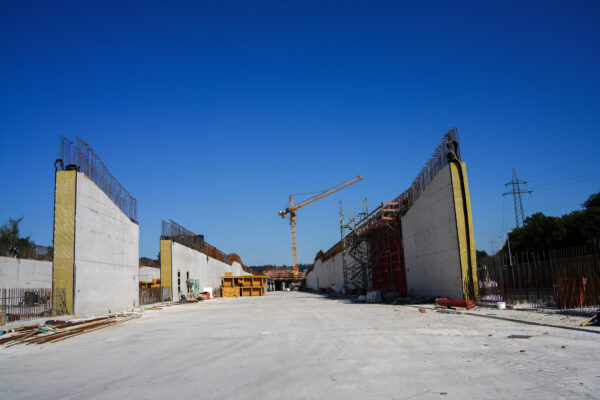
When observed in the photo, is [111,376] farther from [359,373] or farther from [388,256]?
[388,256]

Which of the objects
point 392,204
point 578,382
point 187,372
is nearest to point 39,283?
point 392,204

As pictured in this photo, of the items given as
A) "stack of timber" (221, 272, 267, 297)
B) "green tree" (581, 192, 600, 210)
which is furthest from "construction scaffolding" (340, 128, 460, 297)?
"green tree" (581, 192, 600, 210)

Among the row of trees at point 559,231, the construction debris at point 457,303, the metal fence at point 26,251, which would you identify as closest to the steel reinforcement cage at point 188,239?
the metal fence at point 26,251

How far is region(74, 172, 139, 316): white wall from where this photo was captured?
20547mm

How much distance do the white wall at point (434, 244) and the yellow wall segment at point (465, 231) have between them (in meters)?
0.27

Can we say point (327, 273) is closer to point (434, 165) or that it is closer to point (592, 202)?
point (592, 202)

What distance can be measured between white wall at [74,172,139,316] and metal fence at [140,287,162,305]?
2.37 metres

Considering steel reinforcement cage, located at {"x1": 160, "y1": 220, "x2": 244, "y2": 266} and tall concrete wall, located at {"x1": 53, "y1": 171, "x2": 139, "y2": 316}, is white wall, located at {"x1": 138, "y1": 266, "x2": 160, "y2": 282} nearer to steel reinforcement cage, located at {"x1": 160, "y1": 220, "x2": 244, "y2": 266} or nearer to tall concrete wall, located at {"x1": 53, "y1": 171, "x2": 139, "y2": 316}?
steel reinforcement cage, located at {"x1": 160, "y1": 220, "x2": 244, "y2": 266}

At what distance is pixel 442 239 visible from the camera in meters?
21.5

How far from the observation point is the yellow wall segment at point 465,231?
62.3 ft

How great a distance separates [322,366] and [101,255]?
1994 cm

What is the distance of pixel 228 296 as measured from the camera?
1892 inches

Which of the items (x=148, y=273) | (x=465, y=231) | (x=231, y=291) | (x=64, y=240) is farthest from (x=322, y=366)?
(x=148, y=273)

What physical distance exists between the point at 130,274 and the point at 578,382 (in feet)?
91.9
